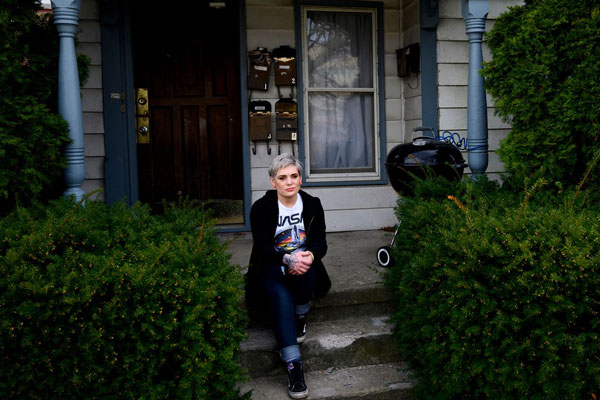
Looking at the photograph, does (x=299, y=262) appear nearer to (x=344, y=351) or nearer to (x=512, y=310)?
(x=344, y=351)

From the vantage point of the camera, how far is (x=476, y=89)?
5.15 m

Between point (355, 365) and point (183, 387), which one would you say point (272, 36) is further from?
point (183, 387)

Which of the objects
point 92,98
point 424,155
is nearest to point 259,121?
point 92,98

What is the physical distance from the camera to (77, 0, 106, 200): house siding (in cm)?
565

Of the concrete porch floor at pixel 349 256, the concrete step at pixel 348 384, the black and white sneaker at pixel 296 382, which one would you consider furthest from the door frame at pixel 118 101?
→ the black and white sneaker at pixel 296 382

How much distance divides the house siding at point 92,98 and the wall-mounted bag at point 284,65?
6.04ft

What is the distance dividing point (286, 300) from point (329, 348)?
500 mm

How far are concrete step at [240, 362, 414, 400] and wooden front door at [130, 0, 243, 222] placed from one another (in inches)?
132

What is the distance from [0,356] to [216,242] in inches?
54.0

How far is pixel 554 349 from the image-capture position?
8.27ft

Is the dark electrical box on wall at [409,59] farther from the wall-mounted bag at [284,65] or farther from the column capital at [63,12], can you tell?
the column capital at [63,12]

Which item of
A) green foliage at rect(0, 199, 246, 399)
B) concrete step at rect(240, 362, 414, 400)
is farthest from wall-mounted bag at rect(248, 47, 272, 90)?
green foliage at rect(0, 199, 246, 399)

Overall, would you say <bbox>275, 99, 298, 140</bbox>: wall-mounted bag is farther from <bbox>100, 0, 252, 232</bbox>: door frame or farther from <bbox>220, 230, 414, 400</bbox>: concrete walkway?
<bbox>220, 230, 414, 400</bbox>: concrete walkway

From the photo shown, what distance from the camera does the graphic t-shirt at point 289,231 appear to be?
11.6 feet
